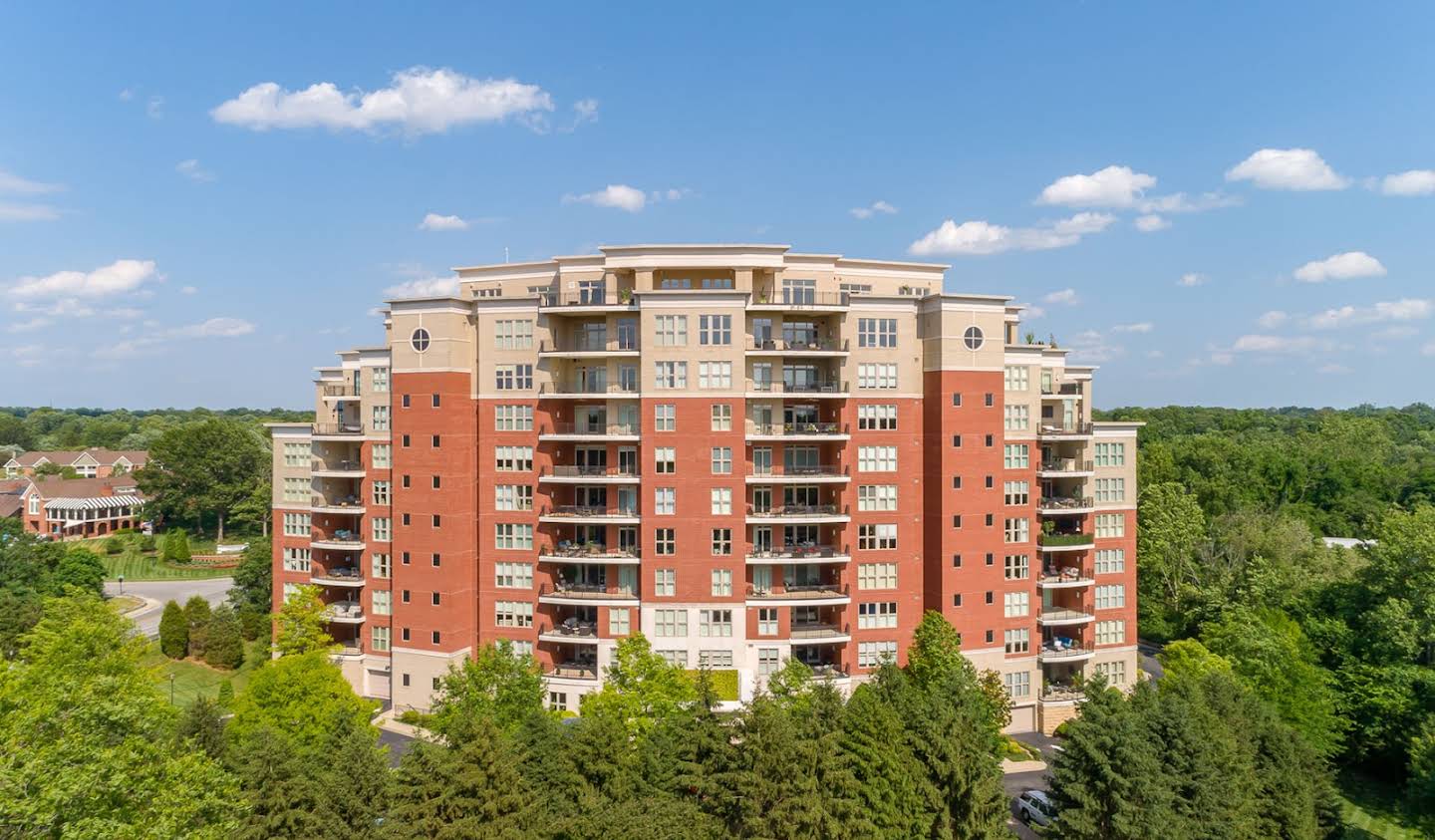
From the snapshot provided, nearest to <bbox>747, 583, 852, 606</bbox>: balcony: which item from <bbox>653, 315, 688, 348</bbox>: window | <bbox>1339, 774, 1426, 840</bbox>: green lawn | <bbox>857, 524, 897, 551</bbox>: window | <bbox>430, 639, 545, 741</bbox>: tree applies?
<bbox>857, 524, 897, 551</bbox>: window

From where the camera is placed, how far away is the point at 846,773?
98.1ft

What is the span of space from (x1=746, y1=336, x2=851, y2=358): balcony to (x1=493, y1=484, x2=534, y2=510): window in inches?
651

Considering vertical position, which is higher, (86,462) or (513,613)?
(86,462)

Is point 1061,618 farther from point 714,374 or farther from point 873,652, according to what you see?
point 714,374

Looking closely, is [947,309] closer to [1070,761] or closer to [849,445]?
[849,445]

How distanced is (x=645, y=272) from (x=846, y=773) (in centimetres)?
3022

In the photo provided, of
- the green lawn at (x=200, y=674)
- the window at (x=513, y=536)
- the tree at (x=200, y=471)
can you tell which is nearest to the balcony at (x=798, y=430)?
the window at (x=513, y=536)

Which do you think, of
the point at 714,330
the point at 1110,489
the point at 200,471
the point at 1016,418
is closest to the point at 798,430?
the point at 714,330

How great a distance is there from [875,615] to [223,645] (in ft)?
165

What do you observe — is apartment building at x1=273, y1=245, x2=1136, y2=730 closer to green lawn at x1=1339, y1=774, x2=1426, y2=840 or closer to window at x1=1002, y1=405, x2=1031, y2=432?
window at x1=1002, y1=405, x2=1031, y2=432

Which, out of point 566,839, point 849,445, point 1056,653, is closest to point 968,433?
point 849,445

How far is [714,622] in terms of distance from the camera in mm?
45438

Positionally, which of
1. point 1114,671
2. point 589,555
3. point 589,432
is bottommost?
point 1114,671

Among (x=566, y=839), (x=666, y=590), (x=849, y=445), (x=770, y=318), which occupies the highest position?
(x=770, y=318)
